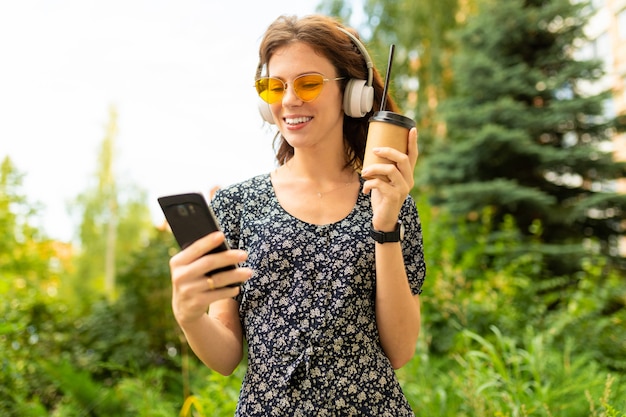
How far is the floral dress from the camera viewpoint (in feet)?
4.99

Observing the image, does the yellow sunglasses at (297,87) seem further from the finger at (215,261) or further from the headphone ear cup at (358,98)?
the finger at (215,261)

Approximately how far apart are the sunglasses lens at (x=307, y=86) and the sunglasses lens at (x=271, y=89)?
4 centimetres

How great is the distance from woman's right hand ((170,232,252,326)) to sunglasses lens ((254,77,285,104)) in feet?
1.73

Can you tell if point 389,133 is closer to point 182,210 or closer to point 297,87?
point 297,87

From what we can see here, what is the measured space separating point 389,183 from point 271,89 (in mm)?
434

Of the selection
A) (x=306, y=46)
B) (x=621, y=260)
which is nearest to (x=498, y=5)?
(x=621, y=260)

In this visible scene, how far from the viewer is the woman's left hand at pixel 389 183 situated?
1.41m

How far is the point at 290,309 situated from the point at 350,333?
6.5 inches

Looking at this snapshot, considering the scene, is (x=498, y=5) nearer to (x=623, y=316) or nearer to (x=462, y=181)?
(x=462, y=181)

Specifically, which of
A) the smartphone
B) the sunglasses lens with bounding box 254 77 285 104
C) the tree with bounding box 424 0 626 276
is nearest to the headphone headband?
the sunglasses lens with bounding box 254 77 285 104

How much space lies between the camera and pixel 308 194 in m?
1.70

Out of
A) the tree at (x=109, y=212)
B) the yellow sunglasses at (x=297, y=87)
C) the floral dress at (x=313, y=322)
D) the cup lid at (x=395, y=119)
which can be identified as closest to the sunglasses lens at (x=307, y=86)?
the yellow sunglasses at (x=297, y=87)

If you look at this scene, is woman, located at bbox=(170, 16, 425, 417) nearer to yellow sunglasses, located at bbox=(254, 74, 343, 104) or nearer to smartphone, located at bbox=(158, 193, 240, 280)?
yellow sunglasses, located at bbox=(254, 74, 343, 104)

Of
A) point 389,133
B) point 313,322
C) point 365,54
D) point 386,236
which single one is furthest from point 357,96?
point 313,322
